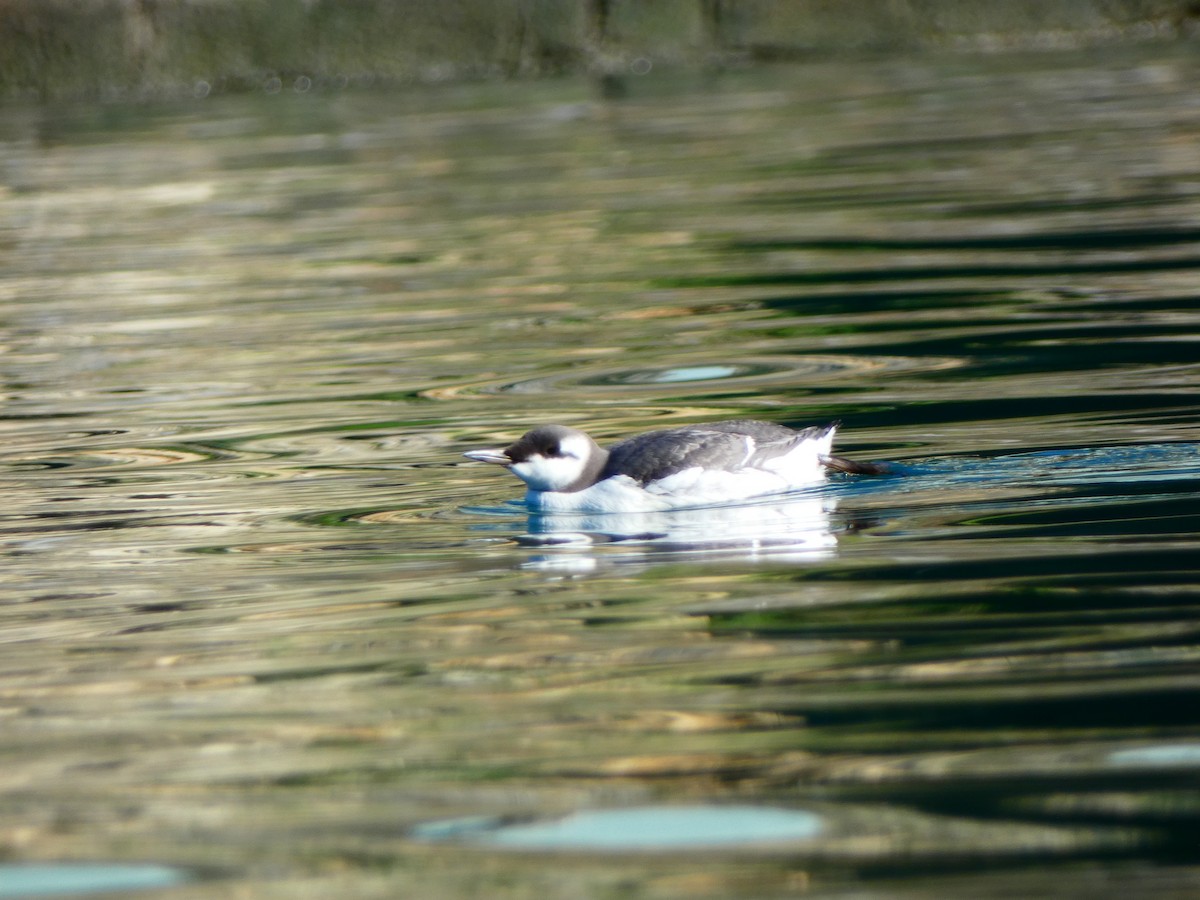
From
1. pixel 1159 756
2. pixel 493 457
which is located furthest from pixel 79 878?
pixel 493 457

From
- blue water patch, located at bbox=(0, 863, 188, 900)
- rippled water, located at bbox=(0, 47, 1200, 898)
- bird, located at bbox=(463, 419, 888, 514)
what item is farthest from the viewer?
bird, located at bbox=(463, 419, 888, 514)

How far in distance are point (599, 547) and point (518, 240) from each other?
642cm

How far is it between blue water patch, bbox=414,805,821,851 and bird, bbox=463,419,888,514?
103 inches

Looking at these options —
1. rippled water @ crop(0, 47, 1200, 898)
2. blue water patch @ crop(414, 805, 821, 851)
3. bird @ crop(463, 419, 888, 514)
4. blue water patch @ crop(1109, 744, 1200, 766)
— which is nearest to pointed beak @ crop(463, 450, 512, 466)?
bird @ crop(463, 419, 888, 514)

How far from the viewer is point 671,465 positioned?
5.95 meters

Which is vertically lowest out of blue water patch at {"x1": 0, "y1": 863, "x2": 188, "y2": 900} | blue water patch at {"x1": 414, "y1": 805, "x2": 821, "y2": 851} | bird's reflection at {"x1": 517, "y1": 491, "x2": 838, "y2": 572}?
bird's reflection at {"x1": 517, "y1": 491, "x2": 838, "y2": 572}

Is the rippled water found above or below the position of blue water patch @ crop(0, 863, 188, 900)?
below

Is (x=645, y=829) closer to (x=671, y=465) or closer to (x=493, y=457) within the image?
(x=671, y=465)

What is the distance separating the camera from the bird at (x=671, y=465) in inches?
235

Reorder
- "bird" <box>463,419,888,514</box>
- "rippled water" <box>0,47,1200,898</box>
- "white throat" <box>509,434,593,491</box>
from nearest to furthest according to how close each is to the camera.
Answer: "rippled water" <box>0,47,1200,898</box>, "bird" <box>463,419,888,514</box>, "white throat" <box>509,434,593,491</box>

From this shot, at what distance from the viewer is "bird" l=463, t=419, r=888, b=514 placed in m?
5.97

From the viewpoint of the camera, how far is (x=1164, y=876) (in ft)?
9.82

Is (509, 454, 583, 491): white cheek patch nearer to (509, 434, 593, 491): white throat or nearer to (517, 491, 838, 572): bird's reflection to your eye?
(509, 434, 593, 491): white throat

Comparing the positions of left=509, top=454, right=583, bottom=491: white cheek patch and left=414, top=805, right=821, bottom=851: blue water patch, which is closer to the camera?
left=414, top=805, right=821, bottom=851: blue water patch
